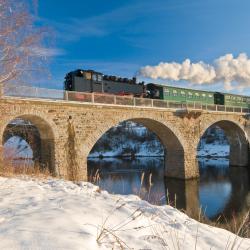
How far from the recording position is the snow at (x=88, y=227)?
106 inches

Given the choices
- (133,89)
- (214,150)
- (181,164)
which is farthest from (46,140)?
(214,150)

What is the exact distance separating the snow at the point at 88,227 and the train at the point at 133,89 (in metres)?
13.1

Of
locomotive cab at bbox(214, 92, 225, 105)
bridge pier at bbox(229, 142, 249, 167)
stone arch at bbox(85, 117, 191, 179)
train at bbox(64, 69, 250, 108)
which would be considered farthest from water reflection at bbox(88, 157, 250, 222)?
locomotive cab at bbox(214, 92, 225, 105)

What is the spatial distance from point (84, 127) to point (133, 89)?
407 inches

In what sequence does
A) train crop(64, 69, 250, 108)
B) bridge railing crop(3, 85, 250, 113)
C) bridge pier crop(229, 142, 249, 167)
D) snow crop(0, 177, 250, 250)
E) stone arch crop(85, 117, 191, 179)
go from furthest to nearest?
bridge pier crop(229, 142, 249, 167) → stone arch crop(85, 117, 191, 179) → train crop(64, 69, 250, 108) → bridge railing crop(3, 85, 250, 113) → snow crop(0, 177, 250, 250)

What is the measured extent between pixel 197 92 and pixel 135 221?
1109 inches

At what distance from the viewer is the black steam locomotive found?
21.8 meters

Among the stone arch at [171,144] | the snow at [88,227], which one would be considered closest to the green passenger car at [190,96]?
the stone arch at [171,144]

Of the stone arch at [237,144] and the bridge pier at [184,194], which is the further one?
the stone arch at [237,144]

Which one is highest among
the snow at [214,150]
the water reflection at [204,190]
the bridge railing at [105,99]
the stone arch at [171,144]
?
the bridge railing at [105,99]

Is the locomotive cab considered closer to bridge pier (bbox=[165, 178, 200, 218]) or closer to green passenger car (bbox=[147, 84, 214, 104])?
green passenger car (bbox=[147, 84, 214, 104])

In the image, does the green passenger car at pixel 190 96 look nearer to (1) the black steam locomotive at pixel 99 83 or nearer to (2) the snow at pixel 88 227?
(1) the black steam locomotive at pixel 99 83

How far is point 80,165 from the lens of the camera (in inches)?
661

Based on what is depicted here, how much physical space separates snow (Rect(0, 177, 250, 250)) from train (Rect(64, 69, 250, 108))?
43.1ft
